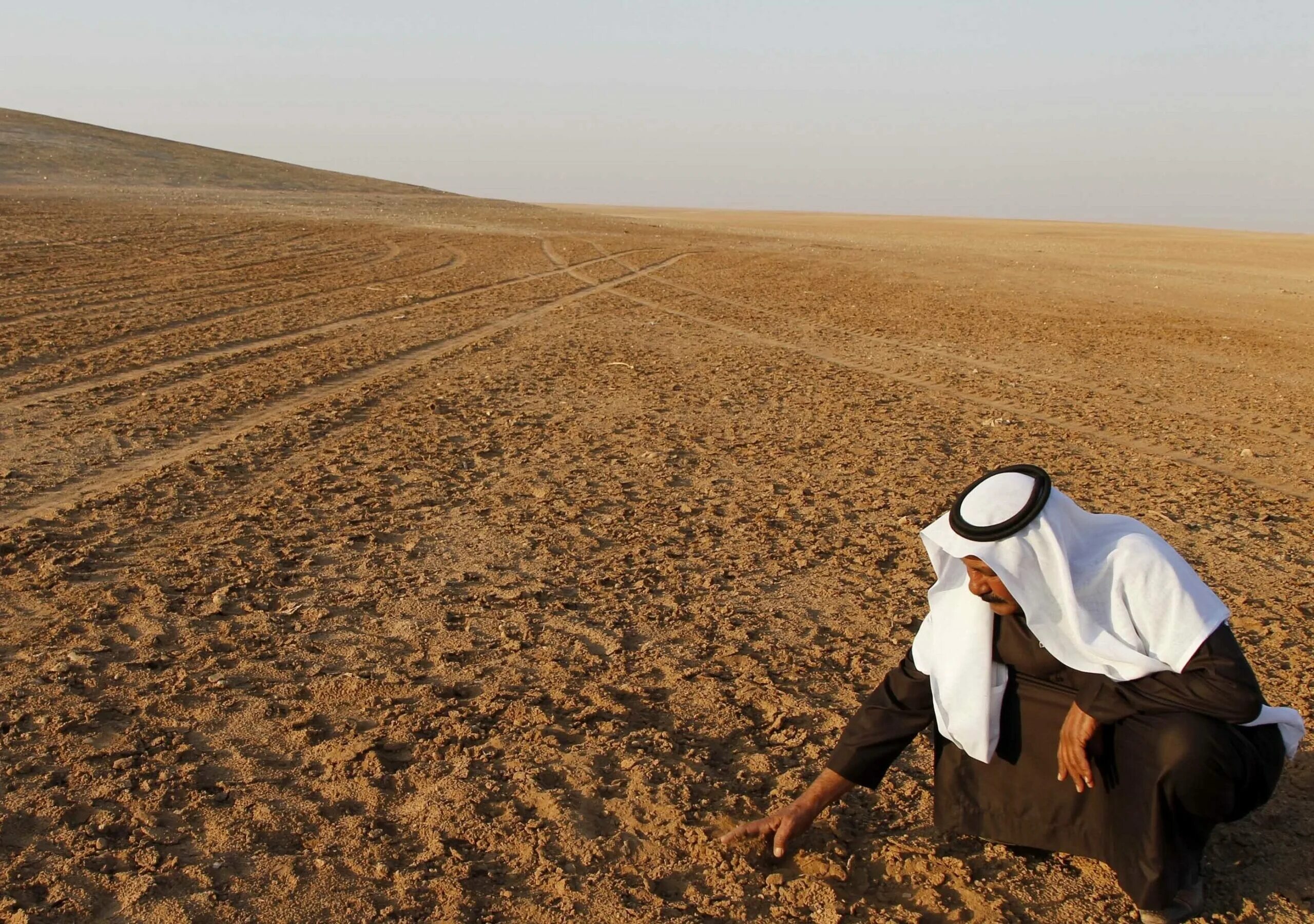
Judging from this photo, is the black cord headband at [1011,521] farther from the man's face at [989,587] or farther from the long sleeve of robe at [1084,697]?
the long sleeve of robe at [1084,697]

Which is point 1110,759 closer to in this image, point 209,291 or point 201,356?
point 201,356

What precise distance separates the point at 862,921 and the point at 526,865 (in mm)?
894

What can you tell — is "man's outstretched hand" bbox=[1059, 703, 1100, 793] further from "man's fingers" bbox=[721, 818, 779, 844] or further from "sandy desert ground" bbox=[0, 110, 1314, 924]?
"man's fingers" bbox=[721, 818, 779, 844]

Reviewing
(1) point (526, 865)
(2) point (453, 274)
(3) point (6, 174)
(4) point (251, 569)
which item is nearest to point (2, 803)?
(1) point (526, 865)

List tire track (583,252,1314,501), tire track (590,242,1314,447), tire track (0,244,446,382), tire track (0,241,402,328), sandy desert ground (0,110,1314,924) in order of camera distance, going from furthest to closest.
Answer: tire track (0,241,402,328) → tire track (590,242,1314,447) → tire track (0,244,446,382) → tire track (583,252,1314,501) → sandy desert ground (0,110,1314,924)

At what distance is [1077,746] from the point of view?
2846 mm

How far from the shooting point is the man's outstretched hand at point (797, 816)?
305 centimetres

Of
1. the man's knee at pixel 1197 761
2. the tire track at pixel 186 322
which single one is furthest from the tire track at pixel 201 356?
the man's knee at pixel 1197 761

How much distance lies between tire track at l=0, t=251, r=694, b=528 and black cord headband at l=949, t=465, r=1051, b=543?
14.6ft

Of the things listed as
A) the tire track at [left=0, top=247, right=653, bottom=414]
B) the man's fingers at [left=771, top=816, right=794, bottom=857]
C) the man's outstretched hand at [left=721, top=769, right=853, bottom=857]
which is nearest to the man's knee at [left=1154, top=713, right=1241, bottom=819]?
the man's outstretched hand at [left=721, top=769, right=853, bottom=857]

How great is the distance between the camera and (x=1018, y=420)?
28.7 feet

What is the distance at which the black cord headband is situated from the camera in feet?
8.68

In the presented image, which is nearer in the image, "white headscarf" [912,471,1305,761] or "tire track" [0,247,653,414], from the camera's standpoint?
"white headscarf" [912,471,1305,761]

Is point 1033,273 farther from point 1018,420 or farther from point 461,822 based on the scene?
point 461,822
